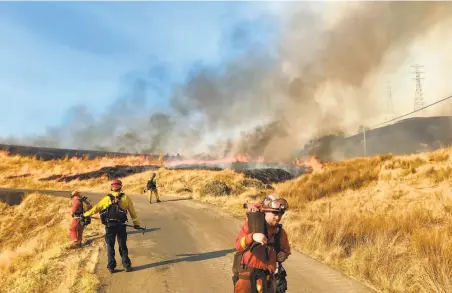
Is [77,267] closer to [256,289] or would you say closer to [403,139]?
[256,289]

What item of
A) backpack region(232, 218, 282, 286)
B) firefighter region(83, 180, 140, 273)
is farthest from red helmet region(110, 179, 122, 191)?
backpack region(232, 218, 282, 286)

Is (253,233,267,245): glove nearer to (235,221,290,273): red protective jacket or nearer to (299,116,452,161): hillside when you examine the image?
(235,221,290,273): red protective jacket

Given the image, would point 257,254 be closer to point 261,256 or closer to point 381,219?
point 261,256

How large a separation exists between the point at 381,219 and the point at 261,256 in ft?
28.4

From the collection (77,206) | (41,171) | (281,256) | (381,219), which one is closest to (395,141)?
(41,171)

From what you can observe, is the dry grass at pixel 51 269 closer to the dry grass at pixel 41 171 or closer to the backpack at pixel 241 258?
the backpack at pixel 241 258

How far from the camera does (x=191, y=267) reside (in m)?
8.22

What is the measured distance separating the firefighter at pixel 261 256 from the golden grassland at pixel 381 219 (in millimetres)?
3594

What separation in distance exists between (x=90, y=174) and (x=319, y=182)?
38.8 meters

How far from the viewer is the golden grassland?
6844mm

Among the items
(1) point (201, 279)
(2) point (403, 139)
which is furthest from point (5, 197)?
(2) point (403, 139)

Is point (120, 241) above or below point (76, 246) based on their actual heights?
above

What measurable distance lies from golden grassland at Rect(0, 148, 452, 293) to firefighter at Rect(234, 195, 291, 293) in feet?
11.8

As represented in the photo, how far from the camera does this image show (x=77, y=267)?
7.89 metres
